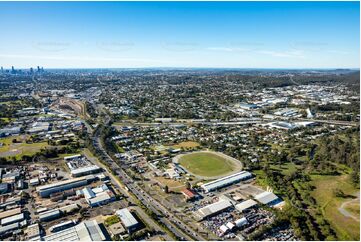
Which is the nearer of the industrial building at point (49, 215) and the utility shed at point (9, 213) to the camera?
the industrial building at point (49, 215)

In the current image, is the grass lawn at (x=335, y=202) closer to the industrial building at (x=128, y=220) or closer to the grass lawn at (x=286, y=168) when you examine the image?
the grass lawn at (x=286, y=168)

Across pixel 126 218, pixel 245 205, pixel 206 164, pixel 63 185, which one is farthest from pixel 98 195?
pixel 206 164

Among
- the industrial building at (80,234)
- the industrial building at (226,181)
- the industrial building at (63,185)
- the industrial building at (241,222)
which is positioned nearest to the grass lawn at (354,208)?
the industrial building at (226,181)

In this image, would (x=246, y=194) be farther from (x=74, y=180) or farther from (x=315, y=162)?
(x=74, y=180)

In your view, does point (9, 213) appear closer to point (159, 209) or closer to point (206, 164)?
point (159, 209)

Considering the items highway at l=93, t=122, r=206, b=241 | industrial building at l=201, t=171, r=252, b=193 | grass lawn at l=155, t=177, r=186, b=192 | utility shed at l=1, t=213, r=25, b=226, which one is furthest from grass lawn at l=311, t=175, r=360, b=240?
utility shed at l=1, t=213, r=25, b=226

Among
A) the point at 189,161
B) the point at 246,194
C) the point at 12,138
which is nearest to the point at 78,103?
the point at 12,138

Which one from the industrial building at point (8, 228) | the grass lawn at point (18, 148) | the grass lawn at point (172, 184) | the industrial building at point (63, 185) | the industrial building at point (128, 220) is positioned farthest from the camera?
the grass lawn at point (18, 148)
